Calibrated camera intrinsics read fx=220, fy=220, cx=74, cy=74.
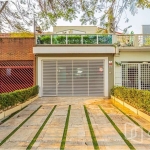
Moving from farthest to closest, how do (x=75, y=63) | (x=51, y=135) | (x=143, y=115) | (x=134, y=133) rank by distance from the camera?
(x=75, y=63) → (x=143, y=115) → (x=134, y=133) → (x=51, y=135)

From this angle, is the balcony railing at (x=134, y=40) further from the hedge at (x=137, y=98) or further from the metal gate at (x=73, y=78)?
the hedge at (x=137, y=98)

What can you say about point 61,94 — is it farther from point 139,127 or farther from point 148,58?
point 139,127

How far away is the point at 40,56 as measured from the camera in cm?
1614

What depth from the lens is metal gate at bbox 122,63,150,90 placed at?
53.2 ft

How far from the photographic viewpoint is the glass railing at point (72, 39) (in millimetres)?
15789

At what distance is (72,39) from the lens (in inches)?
623

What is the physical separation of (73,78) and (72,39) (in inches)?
115

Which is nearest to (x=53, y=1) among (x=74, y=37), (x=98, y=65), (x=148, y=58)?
(x=74, y=37)

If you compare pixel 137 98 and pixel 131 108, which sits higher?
pixel 137 98

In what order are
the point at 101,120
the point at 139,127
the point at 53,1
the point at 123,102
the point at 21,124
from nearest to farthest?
the point at 139,127 < the point at 21,124 < the point at 101,120 < the point at 53,1 < the point at 123,102

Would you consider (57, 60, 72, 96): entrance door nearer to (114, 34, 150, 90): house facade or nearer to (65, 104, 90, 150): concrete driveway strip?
(114, 34, 150, 90): house facade

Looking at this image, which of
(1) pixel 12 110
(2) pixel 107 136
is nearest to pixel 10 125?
(1) pixel 12 110

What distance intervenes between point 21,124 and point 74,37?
9592mm

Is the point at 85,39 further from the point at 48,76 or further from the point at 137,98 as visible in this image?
the point at 137,98
